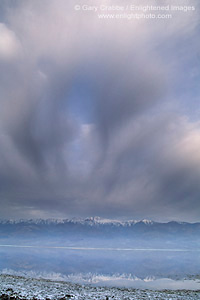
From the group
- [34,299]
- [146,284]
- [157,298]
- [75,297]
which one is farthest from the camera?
[146,284]

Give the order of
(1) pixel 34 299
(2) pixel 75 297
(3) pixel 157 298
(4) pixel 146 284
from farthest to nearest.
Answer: (4) pixel 146 284
(3) pixel 157 298
(2) pixel 75 297
(1) pixel 34 299

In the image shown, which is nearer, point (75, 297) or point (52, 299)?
point (52, 299)

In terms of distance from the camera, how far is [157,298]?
24.8 meters

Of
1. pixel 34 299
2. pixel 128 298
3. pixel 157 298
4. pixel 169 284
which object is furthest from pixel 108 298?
pixel 169 284

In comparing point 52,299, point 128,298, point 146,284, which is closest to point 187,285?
point 146,284

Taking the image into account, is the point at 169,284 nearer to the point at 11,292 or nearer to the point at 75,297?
the point at 75,297

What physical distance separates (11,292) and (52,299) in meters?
5.26

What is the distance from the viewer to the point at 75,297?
2333 centimetres

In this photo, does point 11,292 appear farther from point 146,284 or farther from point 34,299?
point 146,284

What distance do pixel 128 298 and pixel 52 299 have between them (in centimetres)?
834

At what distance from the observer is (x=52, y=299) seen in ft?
71.8

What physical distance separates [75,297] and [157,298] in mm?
9365

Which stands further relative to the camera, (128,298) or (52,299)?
(128,298)

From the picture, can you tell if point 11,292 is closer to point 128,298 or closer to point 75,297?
point 75,297
